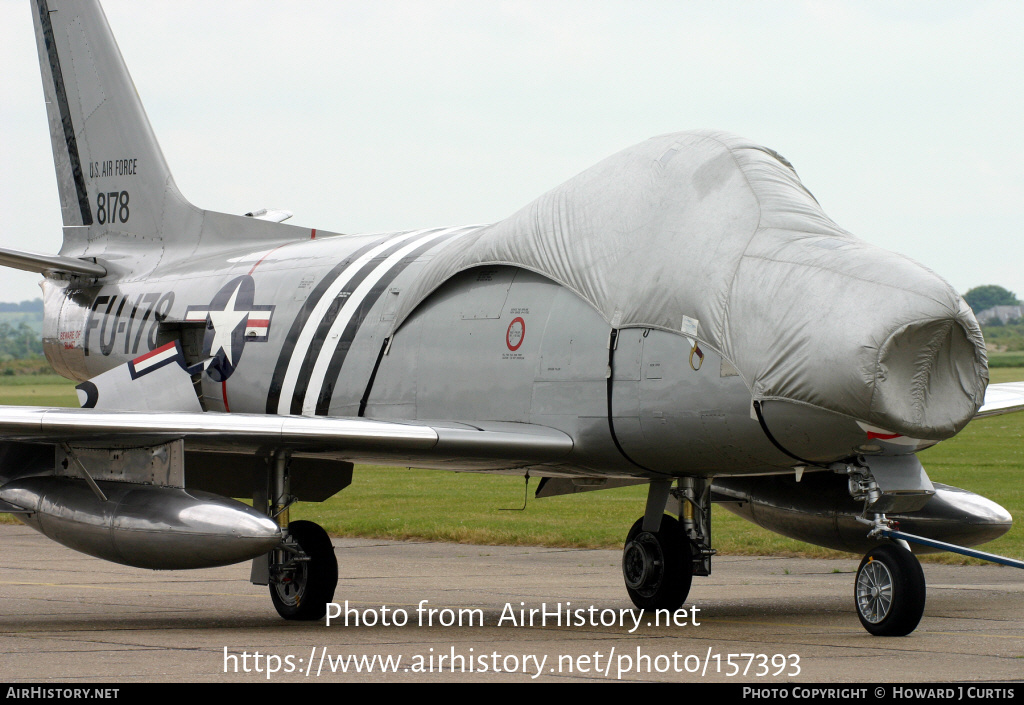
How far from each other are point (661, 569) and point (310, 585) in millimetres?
2817

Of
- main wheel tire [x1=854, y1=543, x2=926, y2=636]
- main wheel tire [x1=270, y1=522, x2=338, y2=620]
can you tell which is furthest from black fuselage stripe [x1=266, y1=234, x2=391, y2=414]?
main wheel tire [x1=854, y1=543, x2=926, y2=636]

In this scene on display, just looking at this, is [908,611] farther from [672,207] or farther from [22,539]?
[22,539]

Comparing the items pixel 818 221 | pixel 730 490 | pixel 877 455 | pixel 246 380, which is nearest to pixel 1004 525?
pixel 730 490

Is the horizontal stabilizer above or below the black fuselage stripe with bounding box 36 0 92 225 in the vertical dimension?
below

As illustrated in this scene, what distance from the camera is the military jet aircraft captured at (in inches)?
328

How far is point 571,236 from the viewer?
1011cm

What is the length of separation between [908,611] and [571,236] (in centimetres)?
369

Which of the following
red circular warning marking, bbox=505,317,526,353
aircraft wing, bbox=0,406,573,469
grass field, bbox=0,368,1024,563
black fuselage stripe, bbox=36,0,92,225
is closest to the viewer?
aircraft wing, bbox=0,406,573,469

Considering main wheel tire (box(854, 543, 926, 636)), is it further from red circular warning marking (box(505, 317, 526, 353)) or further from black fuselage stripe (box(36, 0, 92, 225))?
black fuselage stripe (box(36, 0, 92, 225))

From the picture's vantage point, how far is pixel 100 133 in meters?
16.2

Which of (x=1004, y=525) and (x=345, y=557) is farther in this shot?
(x=345, y=557)

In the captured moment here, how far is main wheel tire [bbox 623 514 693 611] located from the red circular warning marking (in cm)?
198

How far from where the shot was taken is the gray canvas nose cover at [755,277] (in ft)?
26.3

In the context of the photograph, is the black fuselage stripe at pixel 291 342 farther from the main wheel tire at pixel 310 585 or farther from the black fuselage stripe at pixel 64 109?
the black fuselage stripe at pixel 64 109
